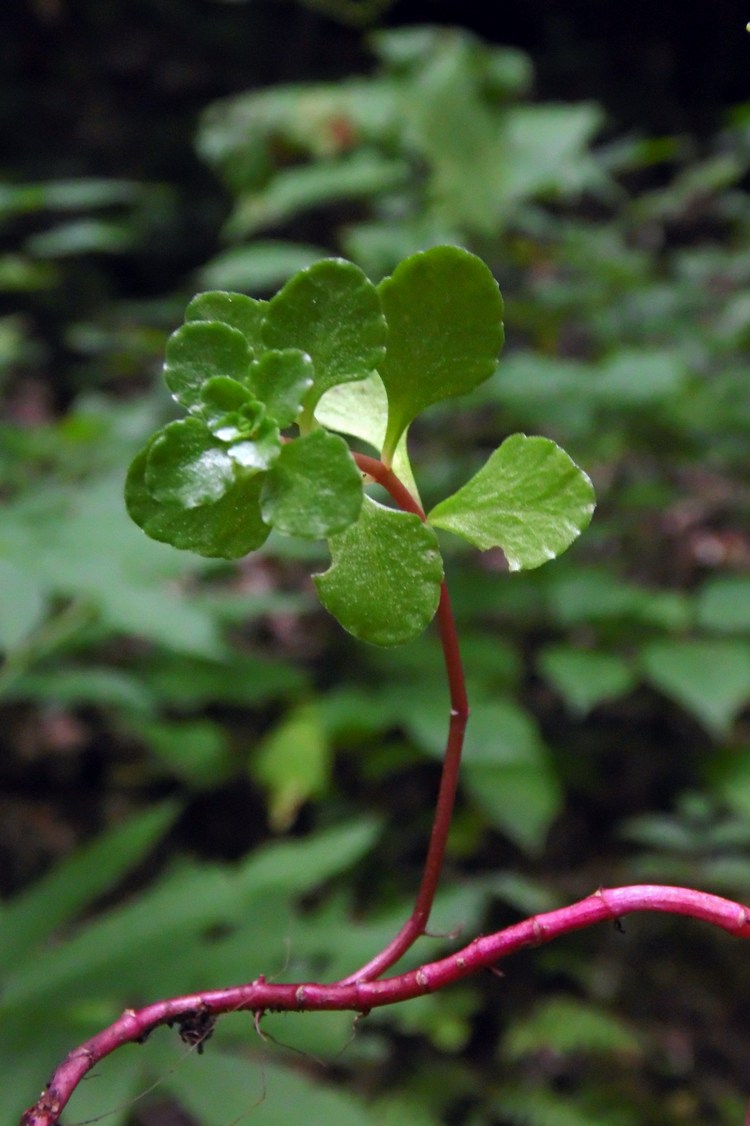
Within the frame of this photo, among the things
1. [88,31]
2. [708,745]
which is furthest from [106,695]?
[88,31]

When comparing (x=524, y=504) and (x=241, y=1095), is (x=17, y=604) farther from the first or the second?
(x=524, y=504)

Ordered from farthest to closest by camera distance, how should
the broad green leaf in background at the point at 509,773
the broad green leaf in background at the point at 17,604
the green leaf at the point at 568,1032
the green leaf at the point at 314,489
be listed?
the broad green leaf in background at the point at 509,773 → the green leaf at the point at 568,1032 → the broad green leaf in background at the point at 17,604 → the green leaf at the point at 314,489

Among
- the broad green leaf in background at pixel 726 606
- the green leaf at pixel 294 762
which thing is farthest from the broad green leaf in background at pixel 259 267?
the broad green leaf in background at pixel 726 606

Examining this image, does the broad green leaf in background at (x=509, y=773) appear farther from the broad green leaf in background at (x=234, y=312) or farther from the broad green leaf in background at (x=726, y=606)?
the broad green leaf in background at (x=234, y=312)

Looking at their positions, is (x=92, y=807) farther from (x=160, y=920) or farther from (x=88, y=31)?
(x=88, y=31)

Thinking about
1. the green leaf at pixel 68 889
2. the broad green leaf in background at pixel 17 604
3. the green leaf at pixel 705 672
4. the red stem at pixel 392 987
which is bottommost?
the green leaf at pixel 705 672

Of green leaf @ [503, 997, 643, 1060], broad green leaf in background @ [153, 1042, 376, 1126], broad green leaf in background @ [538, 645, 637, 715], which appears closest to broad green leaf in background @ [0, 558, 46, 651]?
broad green leaf in background @ [153, 1042, 376, 1126]

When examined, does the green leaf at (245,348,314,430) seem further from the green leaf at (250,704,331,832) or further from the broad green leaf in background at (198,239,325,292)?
the broad green leaf in background at (198,239,325,292)
